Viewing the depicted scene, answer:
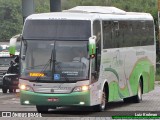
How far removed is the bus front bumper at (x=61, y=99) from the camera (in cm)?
1920

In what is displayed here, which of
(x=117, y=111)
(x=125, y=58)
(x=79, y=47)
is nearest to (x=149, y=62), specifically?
(x=125, y=58)

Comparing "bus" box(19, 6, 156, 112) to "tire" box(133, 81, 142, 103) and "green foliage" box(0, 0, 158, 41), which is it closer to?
"tire" box(133, 81, 142, 103)

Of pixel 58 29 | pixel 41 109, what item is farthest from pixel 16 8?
pixel 58 29

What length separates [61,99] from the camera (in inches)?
758

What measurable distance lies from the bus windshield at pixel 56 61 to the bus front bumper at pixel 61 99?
444 mm

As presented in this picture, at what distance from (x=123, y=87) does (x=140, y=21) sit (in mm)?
3420

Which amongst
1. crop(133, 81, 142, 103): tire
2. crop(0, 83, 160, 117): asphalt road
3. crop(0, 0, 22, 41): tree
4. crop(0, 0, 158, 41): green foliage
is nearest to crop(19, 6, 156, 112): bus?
crop(0, 83, 160, 117): asphalt road

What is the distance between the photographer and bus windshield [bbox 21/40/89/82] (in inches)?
760

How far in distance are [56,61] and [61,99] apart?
1123 mm

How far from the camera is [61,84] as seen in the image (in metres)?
19.2

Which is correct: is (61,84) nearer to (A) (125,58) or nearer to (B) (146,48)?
(A) (125,58)

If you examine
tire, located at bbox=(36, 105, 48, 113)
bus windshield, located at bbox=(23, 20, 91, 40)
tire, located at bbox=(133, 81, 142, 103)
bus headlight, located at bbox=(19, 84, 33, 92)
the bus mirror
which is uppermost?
bus windshield, located at bbox=(23, 20, 91, 40)

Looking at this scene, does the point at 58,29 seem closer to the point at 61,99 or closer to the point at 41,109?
the point at 61,99

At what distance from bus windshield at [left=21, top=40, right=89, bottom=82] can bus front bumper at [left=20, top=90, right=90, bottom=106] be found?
17.5 inches
